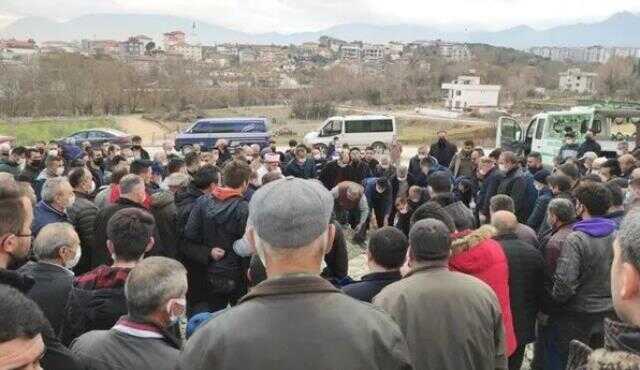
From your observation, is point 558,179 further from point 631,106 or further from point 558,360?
point 631,106

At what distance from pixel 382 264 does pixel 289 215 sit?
1803 mm

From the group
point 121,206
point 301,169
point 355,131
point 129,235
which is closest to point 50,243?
point 129,235

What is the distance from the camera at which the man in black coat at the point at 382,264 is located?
3.40 meters

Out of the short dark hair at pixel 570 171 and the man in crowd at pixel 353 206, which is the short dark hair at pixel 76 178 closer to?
the man in crowd at pixel 353 206

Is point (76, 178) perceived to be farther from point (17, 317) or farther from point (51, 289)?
point (17, 317)

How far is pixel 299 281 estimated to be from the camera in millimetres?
1699

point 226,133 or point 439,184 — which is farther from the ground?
point 439,184

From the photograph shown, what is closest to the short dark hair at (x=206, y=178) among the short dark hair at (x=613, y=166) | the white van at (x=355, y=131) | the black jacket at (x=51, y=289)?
the black jacket at (x=51, y=289)

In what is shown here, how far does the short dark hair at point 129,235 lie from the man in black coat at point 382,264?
3.88 ft

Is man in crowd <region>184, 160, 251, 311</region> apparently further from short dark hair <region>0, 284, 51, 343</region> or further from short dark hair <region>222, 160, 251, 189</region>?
short dark hair <region>0, 284, 51, 343</region>

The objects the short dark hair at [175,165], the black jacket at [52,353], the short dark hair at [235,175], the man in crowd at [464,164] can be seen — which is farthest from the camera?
the man in crowd at [464,164]

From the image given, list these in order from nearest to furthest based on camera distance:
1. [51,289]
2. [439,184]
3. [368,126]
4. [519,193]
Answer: [51,289] → [439,184] → [519,193] → [368,126]

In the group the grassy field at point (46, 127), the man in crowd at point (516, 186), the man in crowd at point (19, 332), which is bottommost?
the grassy field at point (46, 127)

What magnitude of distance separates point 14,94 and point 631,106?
52171mm
